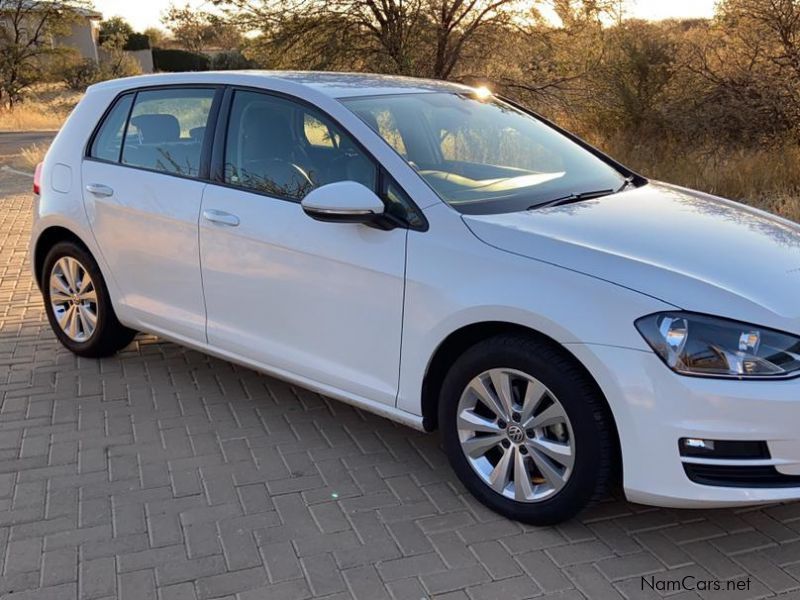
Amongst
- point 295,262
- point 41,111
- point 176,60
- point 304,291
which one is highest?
point 176,60

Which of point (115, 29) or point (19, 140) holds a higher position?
point (115, 29)

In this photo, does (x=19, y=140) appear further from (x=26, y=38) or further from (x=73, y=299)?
(x=73, y=299)

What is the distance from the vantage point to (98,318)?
4.84 metres

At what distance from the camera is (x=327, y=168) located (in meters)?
3.70

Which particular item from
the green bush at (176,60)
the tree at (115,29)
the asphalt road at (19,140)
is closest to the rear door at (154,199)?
the asphalt road at (19,140)

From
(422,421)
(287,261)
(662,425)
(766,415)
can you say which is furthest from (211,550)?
(766,415)

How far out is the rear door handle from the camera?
14.8ft

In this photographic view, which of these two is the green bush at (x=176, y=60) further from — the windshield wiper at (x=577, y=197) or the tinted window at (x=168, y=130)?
the windshield wiper at (x=577, y=197)

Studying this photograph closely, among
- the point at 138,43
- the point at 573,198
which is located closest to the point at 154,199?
the point at 573,198

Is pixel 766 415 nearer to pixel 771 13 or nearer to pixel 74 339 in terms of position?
pixel 74 339

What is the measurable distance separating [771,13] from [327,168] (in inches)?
321

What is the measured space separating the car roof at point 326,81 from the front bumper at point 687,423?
1.87 m

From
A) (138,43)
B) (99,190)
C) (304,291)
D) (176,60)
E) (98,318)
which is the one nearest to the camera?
(304,291)

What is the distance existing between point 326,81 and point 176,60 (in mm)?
48699
